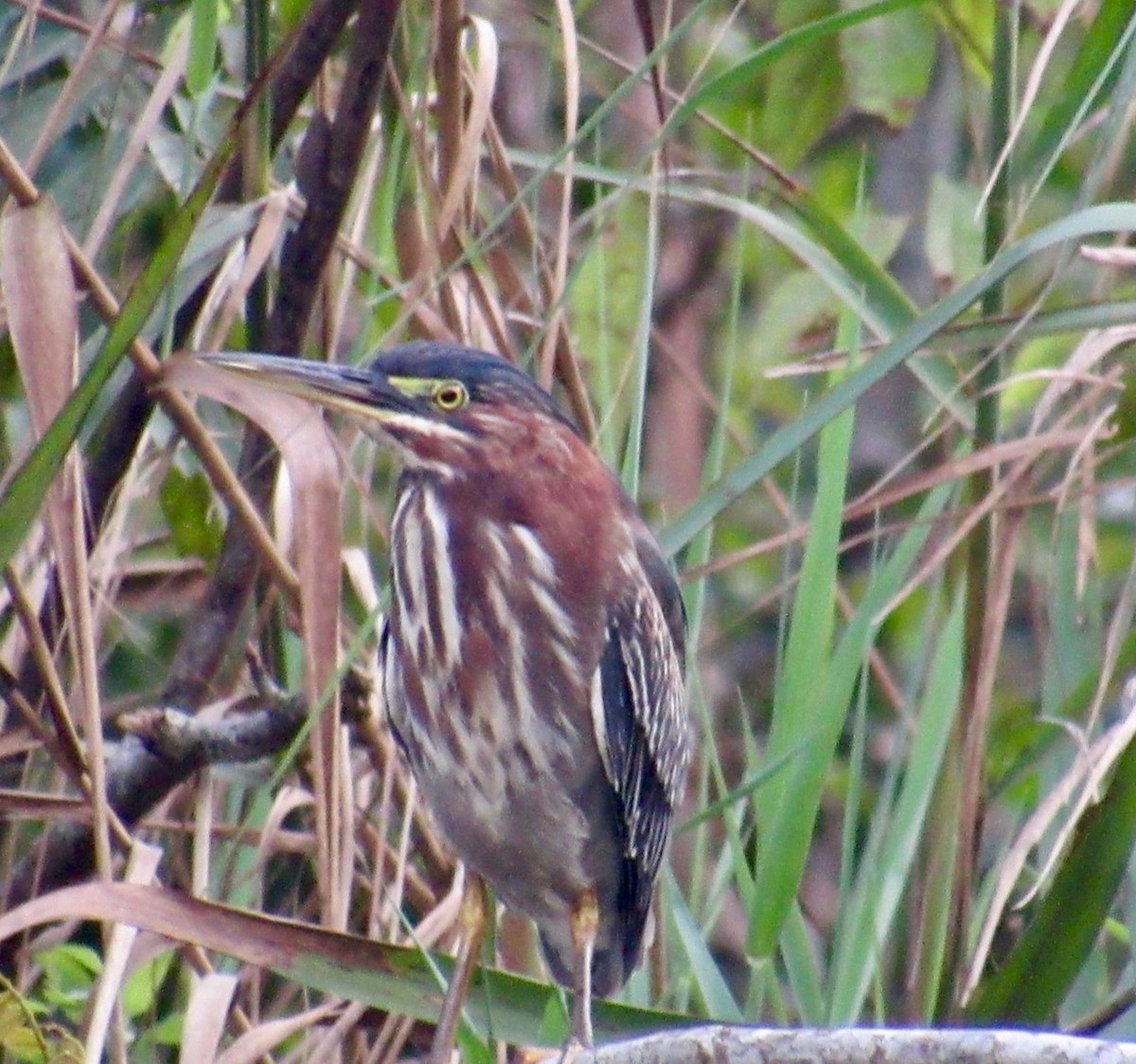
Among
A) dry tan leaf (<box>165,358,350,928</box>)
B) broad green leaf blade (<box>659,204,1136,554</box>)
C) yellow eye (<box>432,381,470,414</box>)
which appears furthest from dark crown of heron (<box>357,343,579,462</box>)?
broad green leaf blade (<box>659,204,1136,554</box>)

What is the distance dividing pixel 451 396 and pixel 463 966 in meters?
0.76

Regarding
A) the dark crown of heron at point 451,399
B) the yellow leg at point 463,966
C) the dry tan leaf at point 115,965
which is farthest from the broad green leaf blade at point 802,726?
the dry tan leaf at point 115,965

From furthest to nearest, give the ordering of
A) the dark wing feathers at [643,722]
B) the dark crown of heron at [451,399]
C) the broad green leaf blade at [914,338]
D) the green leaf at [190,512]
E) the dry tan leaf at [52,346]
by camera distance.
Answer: the green leaf at [190,512], the dark wing feathers at [643,722], the dark crown of heron at [451,399], the dry tan leaf at [52,346], the broad green leaf blade at [914,338]

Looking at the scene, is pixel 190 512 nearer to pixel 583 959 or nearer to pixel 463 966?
pixel 583 959

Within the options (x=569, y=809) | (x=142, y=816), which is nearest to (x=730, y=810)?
(x=569, y=809)

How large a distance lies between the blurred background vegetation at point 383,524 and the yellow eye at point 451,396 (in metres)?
0.10

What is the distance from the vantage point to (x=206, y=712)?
2566 millimetres

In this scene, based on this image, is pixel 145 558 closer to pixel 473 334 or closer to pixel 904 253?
pixel 473 334

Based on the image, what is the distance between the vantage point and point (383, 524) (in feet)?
9.23

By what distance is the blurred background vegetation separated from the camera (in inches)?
81.4

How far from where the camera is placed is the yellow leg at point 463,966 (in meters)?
2.04

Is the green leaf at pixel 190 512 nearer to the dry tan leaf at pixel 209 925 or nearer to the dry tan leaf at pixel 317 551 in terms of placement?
the dry tan leaf at pixel 317 551

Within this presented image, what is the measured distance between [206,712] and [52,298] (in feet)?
2.29

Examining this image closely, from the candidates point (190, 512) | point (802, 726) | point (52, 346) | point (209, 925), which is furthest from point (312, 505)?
point (190, 512)
